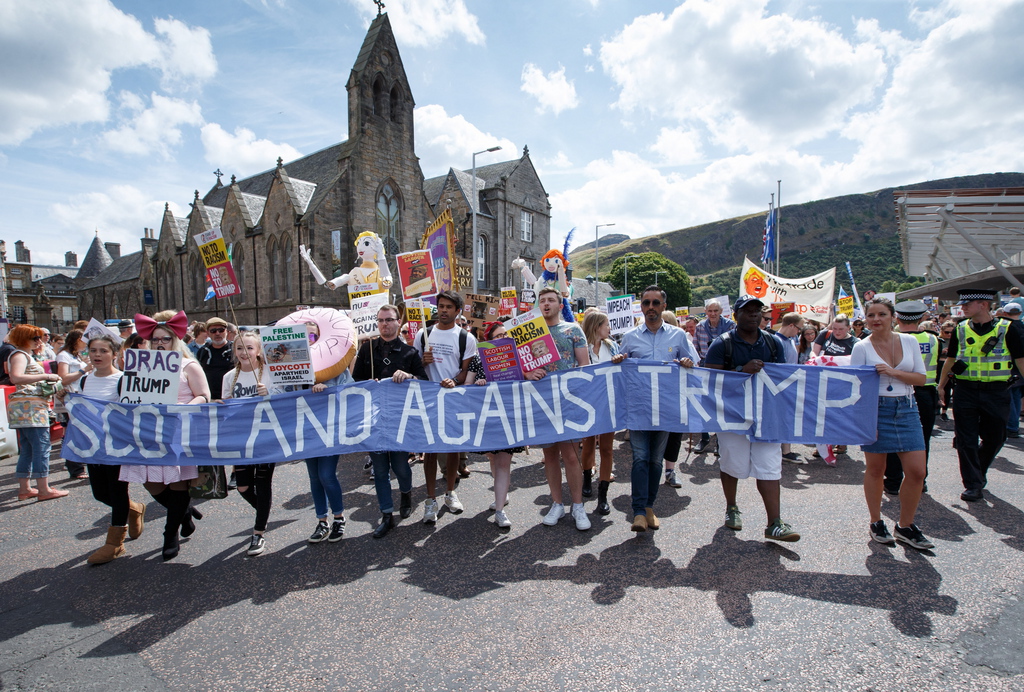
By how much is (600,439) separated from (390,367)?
2306mm

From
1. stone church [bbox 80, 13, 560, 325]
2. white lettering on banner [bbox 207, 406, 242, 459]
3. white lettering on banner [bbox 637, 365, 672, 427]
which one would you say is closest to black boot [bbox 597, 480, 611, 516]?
white lettering on banner [bbox 637, 365, 672, 427]

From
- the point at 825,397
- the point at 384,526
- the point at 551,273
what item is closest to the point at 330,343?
the point at 384,526

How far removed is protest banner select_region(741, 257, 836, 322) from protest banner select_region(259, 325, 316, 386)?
500 inches

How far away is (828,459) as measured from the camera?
6.98m

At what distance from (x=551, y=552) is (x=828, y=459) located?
474cm

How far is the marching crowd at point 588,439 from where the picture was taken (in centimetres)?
445

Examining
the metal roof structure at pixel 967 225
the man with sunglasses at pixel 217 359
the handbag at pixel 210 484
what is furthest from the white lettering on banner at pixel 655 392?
the metal roof structure at pixel 967 225

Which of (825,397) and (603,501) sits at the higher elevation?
(825,397)

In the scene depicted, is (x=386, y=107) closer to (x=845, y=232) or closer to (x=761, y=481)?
(x=761, y=481)

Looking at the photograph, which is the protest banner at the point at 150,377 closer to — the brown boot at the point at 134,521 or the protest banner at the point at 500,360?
the brown boot at the point at 134,521

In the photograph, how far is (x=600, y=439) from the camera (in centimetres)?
538

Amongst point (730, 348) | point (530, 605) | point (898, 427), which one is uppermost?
point (730, 348)

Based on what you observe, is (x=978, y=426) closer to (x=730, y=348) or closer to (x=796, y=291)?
(x=730, y=348)

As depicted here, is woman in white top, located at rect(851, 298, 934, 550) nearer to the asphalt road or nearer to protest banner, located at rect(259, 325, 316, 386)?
the asphalt road
